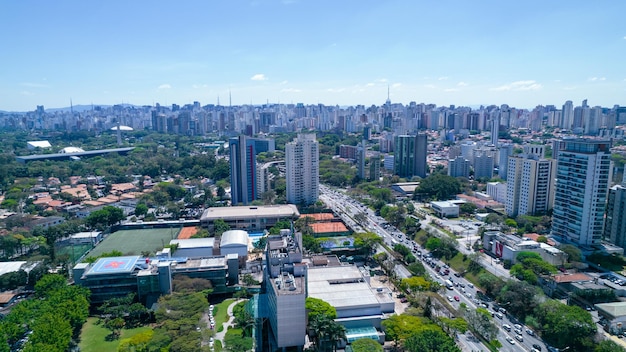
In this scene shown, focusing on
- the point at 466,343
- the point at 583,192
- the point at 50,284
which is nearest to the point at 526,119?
the point at 583,192

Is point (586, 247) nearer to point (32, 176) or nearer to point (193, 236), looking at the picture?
point (193, 236)

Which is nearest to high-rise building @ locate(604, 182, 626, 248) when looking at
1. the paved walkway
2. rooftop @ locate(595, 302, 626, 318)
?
rooftop @ locate(595, 302, 626, 318)

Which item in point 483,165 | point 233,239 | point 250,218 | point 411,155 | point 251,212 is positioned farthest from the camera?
point 411,155

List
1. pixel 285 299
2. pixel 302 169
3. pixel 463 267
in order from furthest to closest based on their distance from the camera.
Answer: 1. pixel 302 169
2. pixel 463 267
3. pixel 285 299

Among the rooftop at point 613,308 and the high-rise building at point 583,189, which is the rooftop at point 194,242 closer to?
the rooftop at point 613,308

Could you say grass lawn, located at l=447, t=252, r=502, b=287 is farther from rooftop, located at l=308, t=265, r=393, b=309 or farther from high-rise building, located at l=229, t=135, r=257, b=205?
high-rise building, located at l=229, t=135, r=257, b=205

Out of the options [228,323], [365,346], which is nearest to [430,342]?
[365,346]

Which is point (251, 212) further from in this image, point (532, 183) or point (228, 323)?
point (532, 183)
